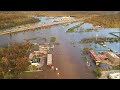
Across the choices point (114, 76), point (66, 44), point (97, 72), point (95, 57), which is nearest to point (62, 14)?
point (66, 44)

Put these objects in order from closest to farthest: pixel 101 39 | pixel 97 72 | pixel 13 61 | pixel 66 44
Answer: pixel 97 72, pixel 13 61, pixel 66 44, pixel 101 39

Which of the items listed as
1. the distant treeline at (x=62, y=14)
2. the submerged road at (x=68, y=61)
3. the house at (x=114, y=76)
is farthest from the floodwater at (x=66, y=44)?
the house at (x=114, y=76)

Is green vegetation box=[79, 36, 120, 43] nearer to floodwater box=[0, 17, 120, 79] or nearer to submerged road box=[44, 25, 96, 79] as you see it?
floodwater box=[0, 17, 120, 79]

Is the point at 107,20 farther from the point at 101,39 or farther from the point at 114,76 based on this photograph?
the point at 114,76

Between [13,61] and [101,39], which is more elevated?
[101,39]

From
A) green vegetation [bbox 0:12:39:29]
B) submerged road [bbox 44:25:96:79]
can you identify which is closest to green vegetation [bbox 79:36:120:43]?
submerged road [bbox 44:25:96:79]

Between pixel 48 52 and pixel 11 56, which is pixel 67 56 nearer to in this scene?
pixel 48 52
